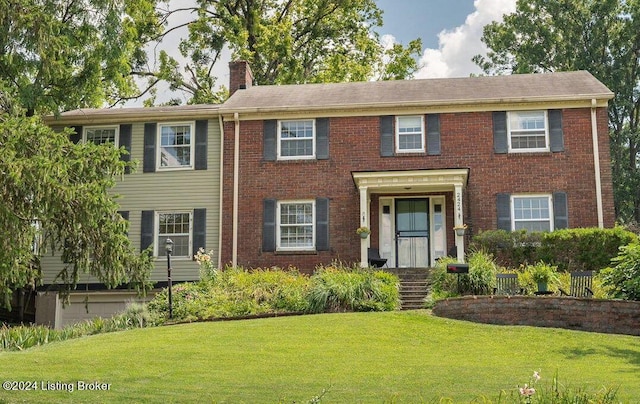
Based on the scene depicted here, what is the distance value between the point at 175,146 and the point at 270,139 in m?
2.72

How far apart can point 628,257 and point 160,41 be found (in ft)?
83.6

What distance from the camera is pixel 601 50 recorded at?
34219 millimetres

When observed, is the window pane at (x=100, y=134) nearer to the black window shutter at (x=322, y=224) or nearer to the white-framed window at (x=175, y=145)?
the white-framed window at (x=175, y=145)

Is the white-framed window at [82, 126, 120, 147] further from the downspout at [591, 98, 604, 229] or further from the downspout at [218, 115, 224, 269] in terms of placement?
the downspout at [591, 98, 604, 229]

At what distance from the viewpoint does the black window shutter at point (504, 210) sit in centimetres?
2086

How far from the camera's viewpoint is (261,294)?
676 inches

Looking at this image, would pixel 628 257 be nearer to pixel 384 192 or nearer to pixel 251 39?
pixel 384 192

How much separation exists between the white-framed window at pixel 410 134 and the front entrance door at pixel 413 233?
4.65 ft

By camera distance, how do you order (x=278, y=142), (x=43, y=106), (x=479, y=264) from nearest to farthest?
(x=479, y=264)
(x=43, y=106)
(x=278, y=142)

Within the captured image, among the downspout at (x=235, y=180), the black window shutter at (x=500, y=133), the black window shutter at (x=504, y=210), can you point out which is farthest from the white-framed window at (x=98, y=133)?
the black window shutter at (x=504, y=210)

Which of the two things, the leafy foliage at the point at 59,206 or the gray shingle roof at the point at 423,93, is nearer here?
the leafy foliage at the point at 59,206

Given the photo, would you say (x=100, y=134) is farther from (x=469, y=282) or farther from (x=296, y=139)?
(x=469, y=282)

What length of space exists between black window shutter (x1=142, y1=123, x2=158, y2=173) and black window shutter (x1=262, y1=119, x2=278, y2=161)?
3118 millimetres

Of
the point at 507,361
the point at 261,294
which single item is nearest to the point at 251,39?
the point at 261,294
